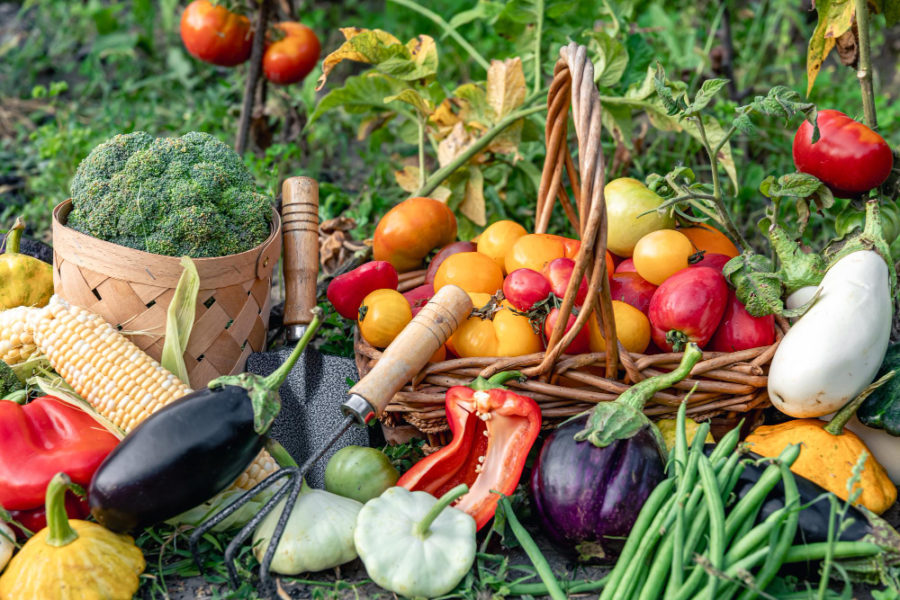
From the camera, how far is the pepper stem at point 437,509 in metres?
1.44

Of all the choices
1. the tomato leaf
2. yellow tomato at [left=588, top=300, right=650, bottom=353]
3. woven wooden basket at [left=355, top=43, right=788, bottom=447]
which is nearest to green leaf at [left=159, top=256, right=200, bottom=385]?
woven wooden basket at [left=355, top=43, right=788, bottom=447]

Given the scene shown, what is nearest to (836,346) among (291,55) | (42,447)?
(42,447)

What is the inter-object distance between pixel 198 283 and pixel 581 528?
3.59ft

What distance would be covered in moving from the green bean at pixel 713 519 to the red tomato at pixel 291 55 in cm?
241

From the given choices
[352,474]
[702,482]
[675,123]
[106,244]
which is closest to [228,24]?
[106,244]

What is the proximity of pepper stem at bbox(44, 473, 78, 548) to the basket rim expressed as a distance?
0.61 meters

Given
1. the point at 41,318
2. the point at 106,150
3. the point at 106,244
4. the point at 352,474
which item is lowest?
the point at 352,474

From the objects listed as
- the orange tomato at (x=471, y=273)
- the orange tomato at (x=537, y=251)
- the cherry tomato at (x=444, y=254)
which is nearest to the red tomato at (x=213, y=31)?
the cherry tomato at (x=444, y=254)

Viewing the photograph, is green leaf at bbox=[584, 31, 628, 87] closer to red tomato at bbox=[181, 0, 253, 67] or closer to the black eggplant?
red tomato at bbox=[181, 0, 253, 67]

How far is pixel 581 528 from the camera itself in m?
1.53

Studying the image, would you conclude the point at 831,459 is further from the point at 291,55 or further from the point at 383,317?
the point at 291,55

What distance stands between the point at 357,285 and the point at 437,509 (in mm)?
822

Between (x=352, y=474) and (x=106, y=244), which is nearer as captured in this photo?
(x=352, y=474)

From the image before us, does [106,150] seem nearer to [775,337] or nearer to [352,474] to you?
[352,474]
